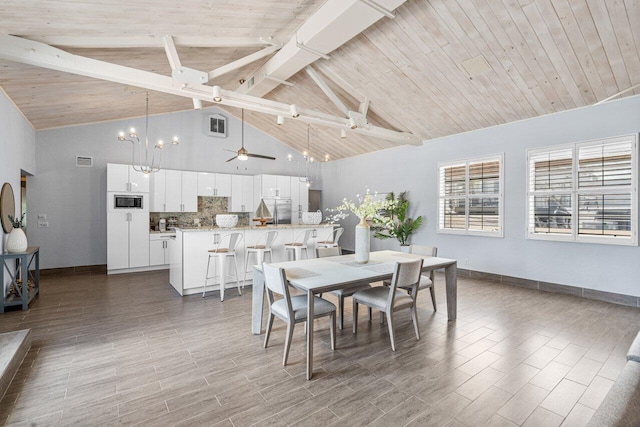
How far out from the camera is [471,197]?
6281 millimetres

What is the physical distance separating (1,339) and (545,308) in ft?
20.5

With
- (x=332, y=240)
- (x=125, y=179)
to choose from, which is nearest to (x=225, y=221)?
(x=332, y=240)

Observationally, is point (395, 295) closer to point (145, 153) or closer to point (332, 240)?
point (332, 240)

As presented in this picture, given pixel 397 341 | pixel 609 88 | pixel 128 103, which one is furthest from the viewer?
pixel 128 103

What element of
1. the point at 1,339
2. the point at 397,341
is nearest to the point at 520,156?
the point at 397,341

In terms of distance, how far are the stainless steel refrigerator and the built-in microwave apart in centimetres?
303

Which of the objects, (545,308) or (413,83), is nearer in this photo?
(545,308)

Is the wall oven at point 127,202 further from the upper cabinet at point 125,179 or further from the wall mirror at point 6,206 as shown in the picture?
the wall mirror at point 6,206

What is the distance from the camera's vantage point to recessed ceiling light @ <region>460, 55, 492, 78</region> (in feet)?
13.9

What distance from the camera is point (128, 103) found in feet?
19.8

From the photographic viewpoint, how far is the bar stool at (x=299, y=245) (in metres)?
5.73

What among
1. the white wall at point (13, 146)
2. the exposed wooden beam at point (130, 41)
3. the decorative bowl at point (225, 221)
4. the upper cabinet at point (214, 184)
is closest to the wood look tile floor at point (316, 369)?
the decorative bowl at point (225, 221)

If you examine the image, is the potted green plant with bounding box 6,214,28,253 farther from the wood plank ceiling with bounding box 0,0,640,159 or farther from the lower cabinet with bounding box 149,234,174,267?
the lower cabinet with bounding box 149,234,174,267

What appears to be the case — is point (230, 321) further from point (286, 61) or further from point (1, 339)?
point (286, 61)
